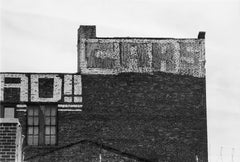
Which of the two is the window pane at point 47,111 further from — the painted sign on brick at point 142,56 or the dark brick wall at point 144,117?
the painted sign on brick at point 142,56

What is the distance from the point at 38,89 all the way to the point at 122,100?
4169mm

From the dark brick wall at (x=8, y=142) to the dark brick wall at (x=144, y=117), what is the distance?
1834cm

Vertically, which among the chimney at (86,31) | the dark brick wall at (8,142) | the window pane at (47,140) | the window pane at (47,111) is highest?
the chimney at (86,31)

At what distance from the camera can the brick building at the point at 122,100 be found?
122ft

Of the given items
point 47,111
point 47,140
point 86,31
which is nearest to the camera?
point 47,140

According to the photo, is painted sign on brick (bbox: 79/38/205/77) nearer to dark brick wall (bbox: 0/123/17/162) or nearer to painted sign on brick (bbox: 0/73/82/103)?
painted sign on brick (bbox: 0/73/82/103)

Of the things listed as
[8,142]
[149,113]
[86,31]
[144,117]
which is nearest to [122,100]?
[144,117]

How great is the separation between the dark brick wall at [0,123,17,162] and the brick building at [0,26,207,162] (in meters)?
18.2

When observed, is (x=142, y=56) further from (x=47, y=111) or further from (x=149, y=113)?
(x=47, y=111)

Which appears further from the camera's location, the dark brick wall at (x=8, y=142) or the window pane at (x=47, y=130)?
the window pane at (x=47, y=130)

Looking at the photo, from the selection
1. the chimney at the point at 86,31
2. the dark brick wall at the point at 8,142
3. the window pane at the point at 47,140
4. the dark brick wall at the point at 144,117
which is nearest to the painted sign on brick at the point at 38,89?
the dark brick wall at the point at 144,117

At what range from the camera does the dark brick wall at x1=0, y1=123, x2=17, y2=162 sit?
727 inches

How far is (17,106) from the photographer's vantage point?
37.3 meters

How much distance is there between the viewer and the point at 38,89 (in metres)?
37.4
